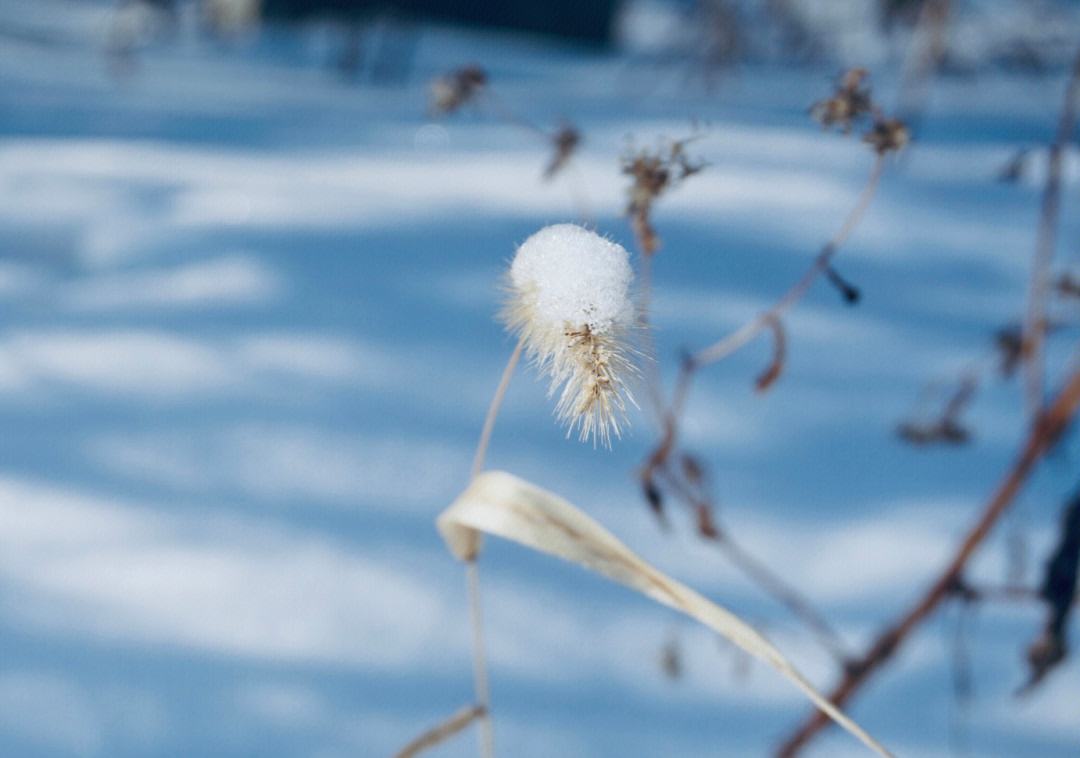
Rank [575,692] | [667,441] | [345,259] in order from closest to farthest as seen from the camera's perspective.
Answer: [667,441], [575,692], [345,259]

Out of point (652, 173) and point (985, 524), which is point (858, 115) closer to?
point (652, 173)

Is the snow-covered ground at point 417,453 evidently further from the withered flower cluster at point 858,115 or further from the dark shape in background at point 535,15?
the dark shape in background at point 535,15

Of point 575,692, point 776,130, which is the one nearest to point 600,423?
point 575,692

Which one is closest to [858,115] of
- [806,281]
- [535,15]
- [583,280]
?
[806,281]

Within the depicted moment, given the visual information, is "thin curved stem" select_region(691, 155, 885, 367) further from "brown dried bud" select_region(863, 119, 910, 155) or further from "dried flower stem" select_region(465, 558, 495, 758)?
"dried flower stem" select_region(465, 558, 495, 758)

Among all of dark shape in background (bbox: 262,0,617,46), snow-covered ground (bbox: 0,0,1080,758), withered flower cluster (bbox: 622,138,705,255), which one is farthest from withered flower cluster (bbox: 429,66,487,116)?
dark shape in background (bbox: 262,0,617,46)

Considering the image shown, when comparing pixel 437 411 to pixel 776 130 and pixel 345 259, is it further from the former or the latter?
pixel 776 130

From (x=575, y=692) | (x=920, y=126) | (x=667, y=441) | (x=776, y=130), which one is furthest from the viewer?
(x=920, y=126)
